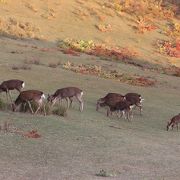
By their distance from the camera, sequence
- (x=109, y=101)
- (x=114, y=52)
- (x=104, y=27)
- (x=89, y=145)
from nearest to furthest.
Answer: (x=89, y=145)
(x=109, y=101)
(x=114, y=52)
(x=104, y=27)

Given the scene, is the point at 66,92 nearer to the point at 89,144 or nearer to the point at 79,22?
the point at 89,144

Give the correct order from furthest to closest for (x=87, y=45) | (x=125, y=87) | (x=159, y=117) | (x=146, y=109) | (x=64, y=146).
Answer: (x=87, y=45)
(x=125, y=87)
(x=146, y=109)
(x=159, y=117)
(x=64, y=146)

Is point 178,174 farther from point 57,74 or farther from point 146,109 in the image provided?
point 57,74

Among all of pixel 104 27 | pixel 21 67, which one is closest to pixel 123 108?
pixel 21 67

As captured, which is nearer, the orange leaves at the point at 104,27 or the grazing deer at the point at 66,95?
the grazing deer at the point at 66,95

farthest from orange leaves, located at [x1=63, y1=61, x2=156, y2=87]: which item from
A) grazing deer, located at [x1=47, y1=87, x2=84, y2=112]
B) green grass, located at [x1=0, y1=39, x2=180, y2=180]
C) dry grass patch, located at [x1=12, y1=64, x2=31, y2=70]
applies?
grazing deer, located at [x1=47, y1=87, x2=84, y2=112]

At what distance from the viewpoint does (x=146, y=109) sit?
24.8 metres

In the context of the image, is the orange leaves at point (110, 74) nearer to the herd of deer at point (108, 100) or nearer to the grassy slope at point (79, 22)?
the herd of deer at point (108, 100)

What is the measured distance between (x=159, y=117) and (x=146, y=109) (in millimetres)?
1730

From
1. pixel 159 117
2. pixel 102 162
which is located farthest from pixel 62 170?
pixel 159 117

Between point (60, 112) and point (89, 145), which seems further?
point (60, 112)

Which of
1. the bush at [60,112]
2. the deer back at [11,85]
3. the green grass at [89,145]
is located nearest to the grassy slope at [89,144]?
the green grass at [89,145]

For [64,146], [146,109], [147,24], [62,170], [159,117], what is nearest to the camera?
[62,170]

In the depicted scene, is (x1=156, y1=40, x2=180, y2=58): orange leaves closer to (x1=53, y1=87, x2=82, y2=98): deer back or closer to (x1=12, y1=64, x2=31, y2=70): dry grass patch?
(x1=12, y1=64, x2=31, y2=70): dry grass patch
